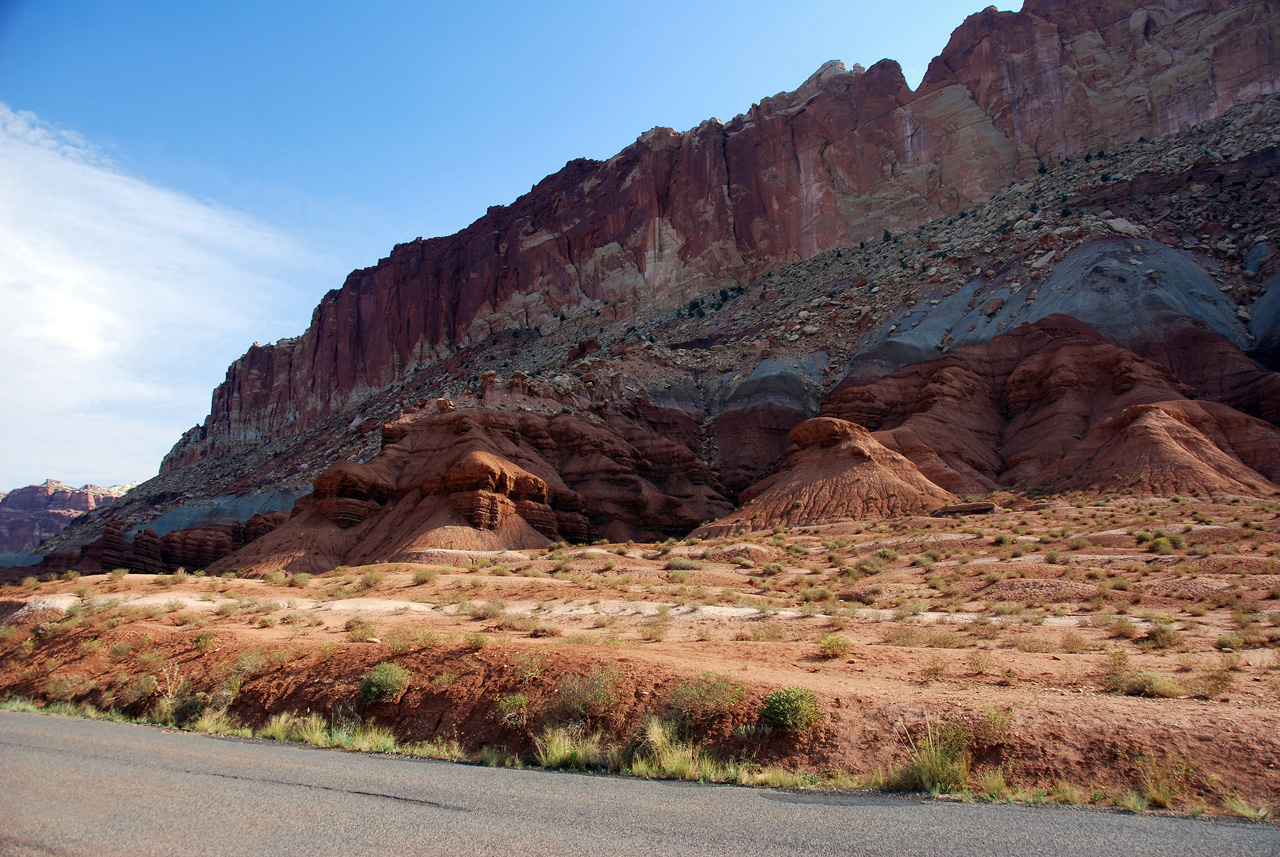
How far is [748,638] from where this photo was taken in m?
14.5

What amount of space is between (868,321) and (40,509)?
192350 mm

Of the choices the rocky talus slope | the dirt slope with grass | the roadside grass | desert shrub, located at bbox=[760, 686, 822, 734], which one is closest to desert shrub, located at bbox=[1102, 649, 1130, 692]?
the dirt slope with grass

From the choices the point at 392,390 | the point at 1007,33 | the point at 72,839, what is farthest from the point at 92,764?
the point at 392,390

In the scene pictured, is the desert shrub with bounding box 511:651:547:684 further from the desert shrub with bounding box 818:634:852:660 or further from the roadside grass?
the desert shrub with bounding box 818:634:852:660

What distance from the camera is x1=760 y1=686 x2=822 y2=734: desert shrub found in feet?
25.9

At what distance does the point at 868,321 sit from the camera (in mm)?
61219

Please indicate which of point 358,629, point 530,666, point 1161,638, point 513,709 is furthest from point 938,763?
point 358,629

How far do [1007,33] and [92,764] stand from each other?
95.9m

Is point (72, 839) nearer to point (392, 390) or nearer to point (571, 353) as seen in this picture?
point (571, 353)

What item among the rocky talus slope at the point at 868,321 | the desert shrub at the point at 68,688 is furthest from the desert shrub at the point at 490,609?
the rocky talus slope at the point at 868,321

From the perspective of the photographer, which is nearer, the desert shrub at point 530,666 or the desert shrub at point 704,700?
the desert shrub at point 704,700

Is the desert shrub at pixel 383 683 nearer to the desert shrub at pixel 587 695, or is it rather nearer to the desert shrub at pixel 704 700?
the desert shrub at pixel 587 695

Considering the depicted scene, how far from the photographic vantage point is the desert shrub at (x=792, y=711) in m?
7.90

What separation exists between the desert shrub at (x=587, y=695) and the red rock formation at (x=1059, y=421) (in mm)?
29774
